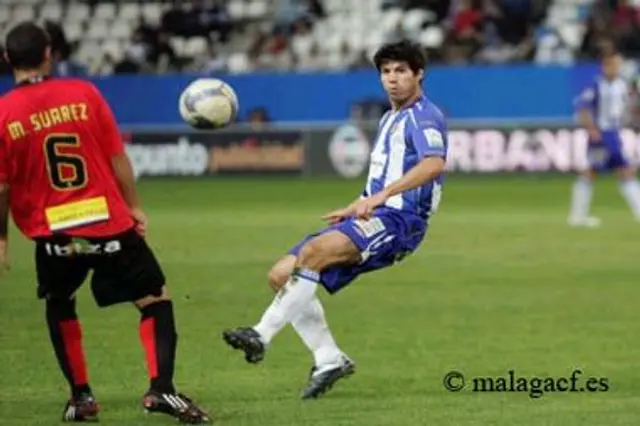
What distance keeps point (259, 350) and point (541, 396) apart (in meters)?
1.61

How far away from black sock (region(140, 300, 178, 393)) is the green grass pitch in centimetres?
26

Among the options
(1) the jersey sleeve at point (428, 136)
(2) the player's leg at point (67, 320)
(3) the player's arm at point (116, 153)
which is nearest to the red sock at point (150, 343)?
(2) the player's leg at point (67, 320)

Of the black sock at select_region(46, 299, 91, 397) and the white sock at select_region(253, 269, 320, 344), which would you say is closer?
the black sock at select_region(46, 299, 91, 397)

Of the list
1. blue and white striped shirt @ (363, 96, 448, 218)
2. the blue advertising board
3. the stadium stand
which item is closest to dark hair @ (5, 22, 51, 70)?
blue and white striped shirt @ (363, 96, 448, 218)

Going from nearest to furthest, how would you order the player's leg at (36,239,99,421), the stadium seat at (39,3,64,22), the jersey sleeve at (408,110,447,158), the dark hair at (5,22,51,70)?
the dark hair at (5,22,51,70), the player's leg at (36,239,99,421), the jersey sleeve at (408,110,447,158), the stadium seat at (39,3,64,22)

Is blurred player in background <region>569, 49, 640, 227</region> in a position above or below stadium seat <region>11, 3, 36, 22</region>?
above

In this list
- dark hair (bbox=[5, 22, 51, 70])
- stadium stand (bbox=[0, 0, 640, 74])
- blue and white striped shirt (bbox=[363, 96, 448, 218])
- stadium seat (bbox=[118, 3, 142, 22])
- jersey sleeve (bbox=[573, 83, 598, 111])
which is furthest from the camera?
stadium seat (bbox=[118, 3, 142, 22])

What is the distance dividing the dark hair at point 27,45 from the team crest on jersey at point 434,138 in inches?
93.6

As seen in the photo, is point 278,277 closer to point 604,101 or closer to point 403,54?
point 403,54

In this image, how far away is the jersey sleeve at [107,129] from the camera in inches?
371

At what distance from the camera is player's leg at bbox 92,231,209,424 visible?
953cm

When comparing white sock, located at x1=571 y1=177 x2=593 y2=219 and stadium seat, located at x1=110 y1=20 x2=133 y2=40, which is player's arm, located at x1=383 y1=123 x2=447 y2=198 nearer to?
white sock, located at x1=571 y1=177 x2=593 y2=219

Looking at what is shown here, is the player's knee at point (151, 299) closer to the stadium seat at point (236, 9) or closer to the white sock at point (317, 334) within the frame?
the white sock at point (317, 334)

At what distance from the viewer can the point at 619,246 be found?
2138 cm
